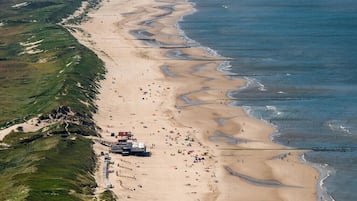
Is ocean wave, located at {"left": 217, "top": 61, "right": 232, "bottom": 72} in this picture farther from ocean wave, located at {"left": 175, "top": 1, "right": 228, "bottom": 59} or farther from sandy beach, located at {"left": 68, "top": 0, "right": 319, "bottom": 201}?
ocean wave, located at {"left": 175, "top": 1, "right": 228, "bottom": 59}

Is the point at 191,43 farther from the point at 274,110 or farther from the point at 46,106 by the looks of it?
the point at 46,106

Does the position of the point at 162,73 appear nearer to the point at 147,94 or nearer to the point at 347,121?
the point at 147,94

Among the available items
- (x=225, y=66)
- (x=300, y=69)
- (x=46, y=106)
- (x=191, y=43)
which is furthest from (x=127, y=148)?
(x=191, y=43)

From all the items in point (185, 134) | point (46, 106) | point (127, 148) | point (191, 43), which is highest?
point (46, 106)

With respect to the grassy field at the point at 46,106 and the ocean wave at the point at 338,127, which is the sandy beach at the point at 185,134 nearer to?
the grassy field at the point at 46,106

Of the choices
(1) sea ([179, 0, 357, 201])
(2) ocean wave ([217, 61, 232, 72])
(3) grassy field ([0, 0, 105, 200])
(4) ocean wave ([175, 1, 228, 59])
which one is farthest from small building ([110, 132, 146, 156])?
(4) ocean wave ([175, 1, 228, 59])

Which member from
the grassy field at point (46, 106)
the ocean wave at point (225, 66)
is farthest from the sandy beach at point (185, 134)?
the grassy field at point (46, 106)
